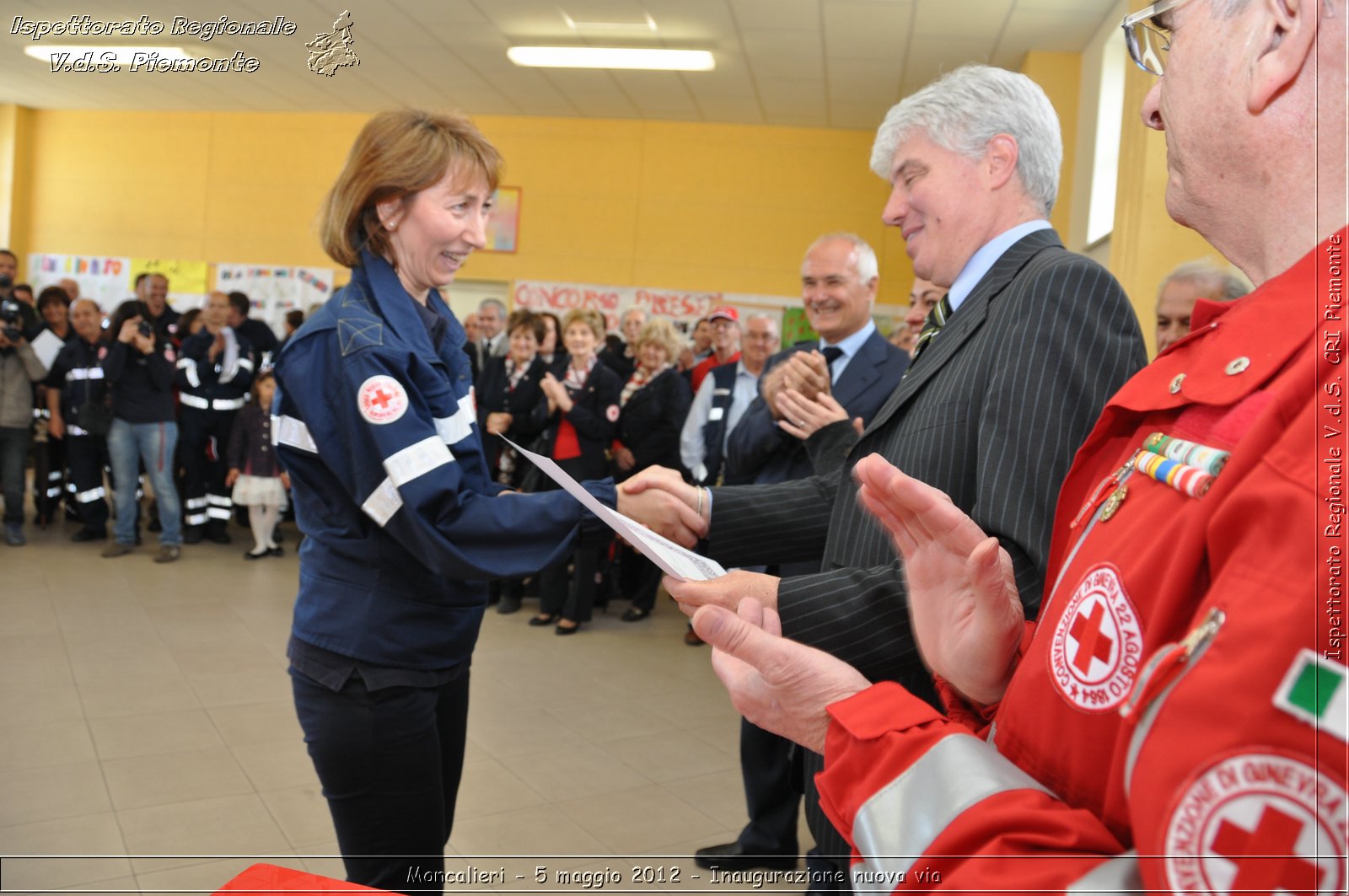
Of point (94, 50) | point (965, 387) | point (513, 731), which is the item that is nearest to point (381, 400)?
point (965, 387)

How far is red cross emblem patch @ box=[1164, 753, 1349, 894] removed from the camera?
1.56ft

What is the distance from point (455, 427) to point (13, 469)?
22.0 feet

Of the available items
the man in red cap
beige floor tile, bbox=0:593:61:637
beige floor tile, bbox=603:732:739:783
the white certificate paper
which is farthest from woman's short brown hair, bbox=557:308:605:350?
the white certificate paper

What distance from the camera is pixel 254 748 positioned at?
363 centimetres

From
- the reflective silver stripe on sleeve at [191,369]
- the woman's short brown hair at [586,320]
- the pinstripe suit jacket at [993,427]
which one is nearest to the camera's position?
the pinstripe suit jacket at [993,427]

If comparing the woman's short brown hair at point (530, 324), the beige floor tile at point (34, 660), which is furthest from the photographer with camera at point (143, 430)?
the woman's short brown hair at point (530, 324)

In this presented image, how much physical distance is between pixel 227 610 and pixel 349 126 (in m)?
7.56

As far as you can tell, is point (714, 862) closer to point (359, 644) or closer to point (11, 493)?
point (359, 644)

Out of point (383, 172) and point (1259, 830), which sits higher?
point (383, 172)

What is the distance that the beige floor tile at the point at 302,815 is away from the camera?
9.69 ft

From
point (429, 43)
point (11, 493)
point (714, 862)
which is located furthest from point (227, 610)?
point (429, 43)

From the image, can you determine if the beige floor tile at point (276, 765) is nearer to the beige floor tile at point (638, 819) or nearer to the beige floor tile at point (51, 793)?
the beige floor tile at point (51, 793)

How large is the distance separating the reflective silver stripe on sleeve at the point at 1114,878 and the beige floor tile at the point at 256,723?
3.69m

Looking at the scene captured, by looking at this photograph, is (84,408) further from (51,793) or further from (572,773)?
(572,773)
